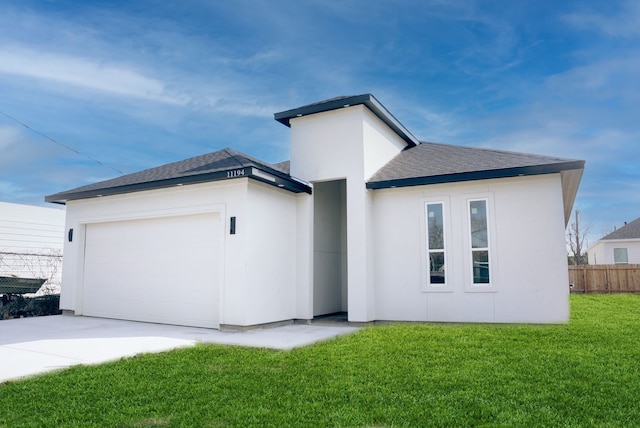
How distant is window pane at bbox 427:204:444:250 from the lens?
984 cm

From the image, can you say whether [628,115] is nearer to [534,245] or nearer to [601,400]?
[534,245]

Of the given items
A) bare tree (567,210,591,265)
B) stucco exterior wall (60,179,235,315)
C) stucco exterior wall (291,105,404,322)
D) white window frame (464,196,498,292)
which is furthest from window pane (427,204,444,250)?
bare tree (567,210,591,265)

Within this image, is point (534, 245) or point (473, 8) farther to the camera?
point (473, 8)

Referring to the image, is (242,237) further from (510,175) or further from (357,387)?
(510,175)

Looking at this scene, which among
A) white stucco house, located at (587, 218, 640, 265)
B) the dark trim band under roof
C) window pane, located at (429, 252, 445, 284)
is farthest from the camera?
white stucco house, located at (587, 218, 640, 265)

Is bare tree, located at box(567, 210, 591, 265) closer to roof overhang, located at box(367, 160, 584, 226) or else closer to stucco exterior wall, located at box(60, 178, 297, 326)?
roof overhang, located at box(367, 160, 584, 226)

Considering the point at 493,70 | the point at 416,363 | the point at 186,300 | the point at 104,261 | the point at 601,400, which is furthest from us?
the point at 493,70

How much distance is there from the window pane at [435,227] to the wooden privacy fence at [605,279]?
42.0 ft

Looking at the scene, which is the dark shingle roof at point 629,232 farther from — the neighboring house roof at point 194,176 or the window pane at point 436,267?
the neighboring house roof at point 194,176

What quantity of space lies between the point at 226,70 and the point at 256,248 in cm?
635

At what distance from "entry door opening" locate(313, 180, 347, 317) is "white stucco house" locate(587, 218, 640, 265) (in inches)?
888

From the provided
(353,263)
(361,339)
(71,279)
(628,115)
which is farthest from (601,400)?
(628,115)

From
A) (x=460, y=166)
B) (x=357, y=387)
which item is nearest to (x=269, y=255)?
(x=460, y=166)

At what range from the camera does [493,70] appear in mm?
12789
